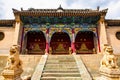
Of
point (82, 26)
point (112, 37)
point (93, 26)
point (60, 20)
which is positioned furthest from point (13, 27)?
point (112, 37)

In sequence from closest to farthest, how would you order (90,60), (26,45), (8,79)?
(8,79), (90,60), (26,45)

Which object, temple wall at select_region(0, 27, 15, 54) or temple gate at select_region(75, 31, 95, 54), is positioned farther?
temple gate at select_region(75, 31, 95, 54)

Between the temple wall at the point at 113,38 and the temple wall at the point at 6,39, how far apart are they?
10.7m

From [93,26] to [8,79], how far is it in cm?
1343

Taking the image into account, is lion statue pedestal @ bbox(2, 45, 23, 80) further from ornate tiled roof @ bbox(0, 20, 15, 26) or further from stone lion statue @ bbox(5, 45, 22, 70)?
ornate tiled roof @ bbox(0, 20, 15, 26)

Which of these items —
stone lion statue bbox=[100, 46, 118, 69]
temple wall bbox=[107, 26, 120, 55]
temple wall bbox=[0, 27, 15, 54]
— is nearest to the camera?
stone lion statue bbox=[100, 46, 118, 69]

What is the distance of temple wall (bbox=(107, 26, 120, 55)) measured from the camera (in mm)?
16141

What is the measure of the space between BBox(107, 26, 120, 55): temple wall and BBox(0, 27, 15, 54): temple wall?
10.7m

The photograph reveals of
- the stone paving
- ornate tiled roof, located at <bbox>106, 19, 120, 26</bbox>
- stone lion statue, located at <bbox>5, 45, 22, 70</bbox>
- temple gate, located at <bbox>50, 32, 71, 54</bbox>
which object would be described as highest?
ornate tiled roof, located at <bbox>106, 19, 120, 26</bbox>

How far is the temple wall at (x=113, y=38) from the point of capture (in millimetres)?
16141

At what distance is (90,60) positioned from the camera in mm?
11070

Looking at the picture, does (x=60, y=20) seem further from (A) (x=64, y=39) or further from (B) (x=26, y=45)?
(B) (x=26, y=45)

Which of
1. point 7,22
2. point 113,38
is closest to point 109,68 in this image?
point 113,38

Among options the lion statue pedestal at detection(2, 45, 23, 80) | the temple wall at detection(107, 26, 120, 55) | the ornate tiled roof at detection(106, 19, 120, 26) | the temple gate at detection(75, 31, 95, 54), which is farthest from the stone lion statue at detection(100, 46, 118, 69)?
the temple gate at detection(75, 31, 95, 54)
